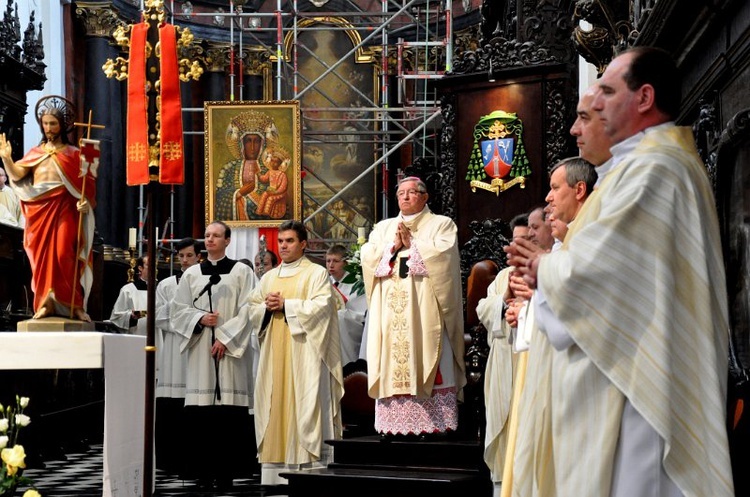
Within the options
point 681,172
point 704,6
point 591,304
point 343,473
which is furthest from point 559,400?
point 343,473

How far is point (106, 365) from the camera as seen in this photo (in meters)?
6.34

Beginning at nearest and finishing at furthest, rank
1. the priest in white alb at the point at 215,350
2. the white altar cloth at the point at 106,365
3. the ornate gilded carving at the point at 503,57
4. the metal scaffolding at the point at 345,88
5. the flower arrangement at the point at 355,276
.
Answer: the white altar cloth at the point at 106,365 < the priest in white alb at the point at 215,350 < the ornate gilded carving at the point at 503,57 < the flower arrangement at the point at 355,276 < the metal scaffolding at the point at 345,88

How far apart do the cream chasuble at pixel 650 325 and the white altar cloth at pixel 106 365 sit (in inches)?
136

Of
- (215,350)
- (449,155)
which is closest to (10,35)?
(449,155)

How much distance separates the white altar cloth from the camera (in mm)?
6219

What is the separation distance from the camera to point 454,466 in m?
8.30

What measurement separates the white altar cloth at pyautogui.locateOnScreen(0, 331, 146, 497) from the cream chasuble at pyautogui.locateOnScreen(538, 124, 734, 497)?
3.44m

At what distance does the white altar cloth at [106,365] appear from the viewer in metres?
6.22

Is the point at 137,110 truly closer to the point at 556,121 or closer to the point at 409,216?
the point at 409,216

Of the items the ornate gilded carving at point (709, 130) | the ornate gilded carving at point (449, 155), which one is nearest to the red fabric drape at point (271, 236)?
the ornate gilded carving at point (449, 155)

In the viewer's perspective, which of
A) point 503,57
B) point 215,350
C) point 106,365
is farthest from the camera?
point 503,57

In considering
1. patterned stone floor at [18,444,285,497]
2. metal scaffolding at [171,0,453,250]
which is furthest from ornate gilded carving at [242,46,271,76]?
patterned stone floor at [18,444,285,497]

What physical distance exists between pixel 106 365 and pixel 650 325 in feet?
12.3

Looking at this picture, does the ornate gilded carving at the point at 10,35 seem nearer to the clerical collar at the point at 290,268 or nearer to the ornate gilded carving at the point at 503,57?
the ornate gilded carving at the point at 503,57
